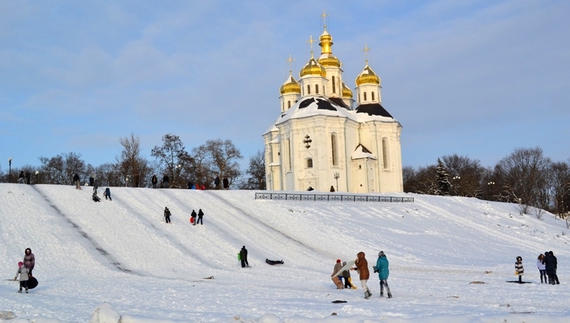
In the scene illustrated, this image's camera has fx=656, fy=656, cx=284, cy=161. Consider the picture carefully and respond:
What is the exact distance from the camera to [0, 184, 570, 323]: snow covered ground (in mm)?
14328

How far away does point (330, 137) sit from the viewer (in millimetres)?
64125

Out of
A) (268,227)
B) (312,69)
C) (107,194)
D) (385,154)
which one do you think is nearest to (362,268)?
(268,227)

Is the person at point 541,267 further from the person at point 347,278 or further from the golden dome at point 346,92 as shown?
the golden dome at point 346,92

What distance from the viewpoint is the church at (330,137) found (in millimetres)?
63250

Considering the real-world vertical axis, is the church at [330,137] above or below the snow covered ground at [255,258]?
above

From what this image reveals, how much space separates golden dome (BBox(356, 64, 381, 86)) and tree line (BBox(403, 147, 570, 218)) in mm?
18433

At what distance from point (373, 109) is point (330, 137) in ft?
30.8

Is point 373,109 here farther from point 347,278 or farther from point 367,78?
point 347,278

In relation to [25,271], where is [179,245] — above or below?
above

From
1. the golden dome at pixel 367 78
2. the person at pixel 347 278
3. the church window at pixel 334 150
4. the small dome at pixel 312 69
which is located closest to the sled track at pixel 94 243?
the person at pixel 347 278

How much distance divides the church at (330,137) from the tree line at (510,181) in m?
18.0

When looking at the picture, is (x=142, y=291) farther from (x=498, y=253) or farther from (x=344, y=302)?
(x=498, y=253)

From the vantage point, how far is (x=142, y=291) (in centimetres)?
1825

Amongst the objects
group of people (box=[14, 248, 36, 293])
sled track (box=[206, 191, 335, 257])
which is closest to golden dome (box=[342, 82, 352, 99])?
sled track (box=[206, 191, 335, 257])
